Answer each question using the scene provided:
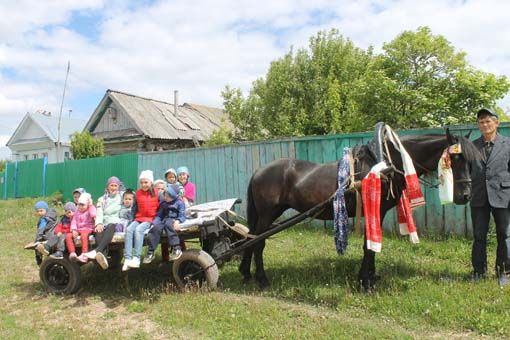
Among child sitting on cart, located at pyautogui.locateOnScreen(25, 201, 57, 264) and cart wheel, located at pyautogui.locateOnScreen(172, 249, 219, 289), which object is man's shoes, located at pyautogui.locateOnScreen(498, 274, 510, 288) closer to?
cart wheel, located at pyautogui.locateOnScreen(172, 249, 219, 289)

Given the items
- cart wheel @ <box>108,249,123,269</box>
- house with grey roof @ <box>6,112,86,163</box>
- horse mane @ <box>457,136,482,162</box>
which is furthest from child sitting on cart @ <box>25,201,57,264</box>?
house with grey roof @ <box>6,112,86,163</box>

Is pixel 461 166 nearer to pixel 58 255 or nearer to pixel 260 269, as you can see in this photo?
pixel 260 269

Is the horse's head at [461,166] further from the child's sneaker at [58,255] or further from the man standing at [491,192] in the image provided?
the child's sneaker at [58,255]

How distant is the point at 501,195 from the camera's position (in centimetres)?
428

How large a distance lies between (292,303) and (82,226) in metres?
2.83

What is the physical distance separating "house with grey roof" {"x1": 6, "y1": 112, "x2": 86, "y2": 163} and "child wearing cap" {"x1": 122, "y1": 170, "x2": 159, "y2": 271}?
28296mm

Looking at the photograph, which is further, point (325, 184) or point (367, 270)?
point (325, 184)

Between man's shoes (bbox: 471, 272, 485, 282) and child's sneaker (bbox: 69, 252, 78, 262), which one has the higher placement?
child's sneaker (bbox: 69, 252, 78, 262)

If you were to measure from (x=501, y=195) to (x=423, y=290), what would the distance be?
1292mm

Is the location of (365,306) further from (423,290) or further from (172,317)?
(172,317)

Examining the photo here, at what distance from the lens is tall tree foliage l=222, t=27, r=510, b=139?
39.1 ft

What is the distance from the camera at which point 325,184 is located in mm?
4910

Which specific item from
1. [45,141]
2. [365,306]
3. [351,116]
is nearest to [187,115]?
[45,141]

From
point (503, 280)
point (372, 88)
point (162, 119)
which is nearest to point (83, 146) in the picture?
point (162, 119)
